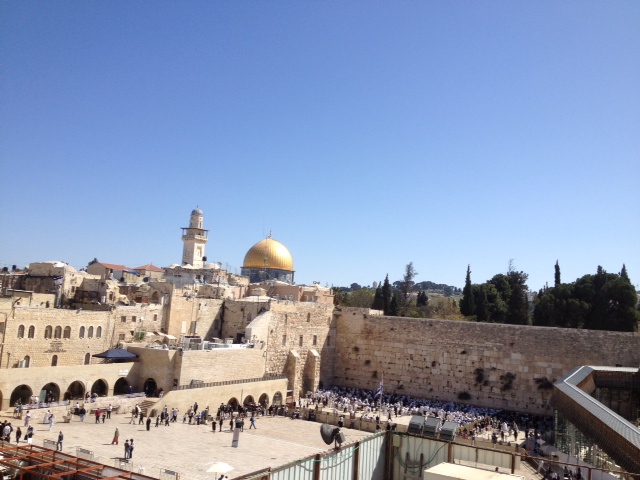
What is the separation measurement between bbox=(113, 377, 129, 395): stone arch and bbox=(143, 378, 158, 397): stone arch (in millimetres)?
803

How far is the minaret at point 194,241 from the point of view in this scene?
4628 centimetres

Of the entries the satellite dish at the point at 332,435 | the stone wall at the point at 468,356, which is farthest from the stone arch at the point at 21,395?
the stone wall at the point at 468,356

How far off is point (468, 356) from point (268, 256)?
71.5 feet

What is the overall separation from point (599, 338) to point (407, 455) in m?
20.3

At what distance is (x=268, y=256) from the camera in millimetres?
46531

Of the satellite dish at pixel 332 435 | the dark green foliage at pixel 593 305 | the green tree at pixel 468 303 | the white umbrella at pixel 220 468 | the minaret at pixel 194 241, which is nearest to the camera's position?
the satellite dish at pixel 332 435

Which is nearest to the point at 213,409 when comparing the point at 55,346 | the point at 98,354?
the point at 98,354

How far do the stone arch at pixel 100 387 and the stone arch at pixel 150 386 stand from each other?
1640mm

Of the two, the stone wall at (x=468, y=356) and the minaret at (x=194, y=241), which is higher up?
the minaret at (x=194, y=241)

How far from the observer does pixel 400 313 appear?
46562mm

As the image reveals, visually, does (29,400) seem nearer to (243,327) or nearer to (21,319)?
(21,319)

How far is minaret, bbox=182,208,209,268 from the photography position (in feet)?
152

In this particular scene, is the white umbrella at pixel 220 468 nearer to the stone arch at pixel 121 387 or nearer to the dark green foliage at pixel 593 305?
the stone arch at pixel 121 387

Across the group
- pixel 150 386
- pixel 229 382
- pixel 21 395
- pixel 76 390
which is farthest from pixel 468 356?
pixel 21 395
